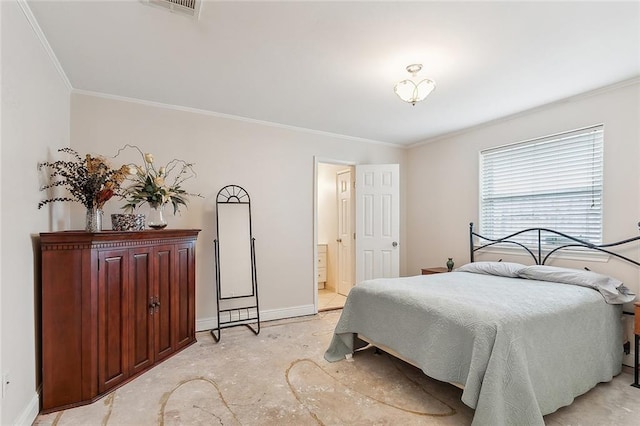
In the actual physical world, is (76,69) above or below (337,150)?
above

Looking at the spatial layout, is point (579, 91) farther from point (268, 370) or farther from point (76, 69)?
point (76, 69)

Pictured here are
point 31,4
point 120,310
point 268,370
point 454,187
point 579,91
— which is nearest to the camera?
point 31,4

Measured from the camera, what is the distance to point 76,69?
266 cm

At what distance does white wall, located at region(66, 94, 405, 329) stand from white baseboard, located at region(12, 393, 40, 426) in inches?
61.5

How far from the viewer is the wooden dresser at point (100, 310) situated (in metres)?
2.09

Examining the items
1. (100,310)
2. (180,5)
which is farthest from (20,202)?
(180,5)

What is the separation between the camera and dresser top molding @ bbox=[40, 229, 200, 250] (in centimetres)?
208

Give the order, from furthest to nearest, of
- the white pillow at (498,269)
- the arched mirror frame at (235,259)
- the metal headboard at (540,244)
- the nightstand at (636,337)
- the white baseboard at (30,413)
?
the arched mirror frame at (235,259) < the white pillow at (498,269) < the metal headboard at (540,244) < the nightstand at (636,337) < the white baseboard at (30,413)

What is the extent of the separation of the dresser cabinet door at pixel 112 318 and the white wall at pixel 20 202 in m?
0.35

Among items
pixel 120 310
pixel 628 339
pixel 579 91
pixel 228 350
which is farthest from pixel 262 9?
pixel 628 339

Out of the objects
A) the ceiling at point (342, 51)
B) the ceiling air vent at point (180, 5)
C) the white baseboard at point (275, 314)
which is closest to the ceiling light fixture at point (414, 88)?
the ceiling at point (342, 51)

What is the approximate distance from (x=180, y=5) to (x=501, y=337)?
A: 266cm

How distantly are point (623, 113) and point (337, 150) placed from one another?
9.93ft

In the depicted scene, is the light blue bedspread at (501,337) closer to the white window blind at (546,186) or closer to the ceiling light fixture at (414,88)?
the white window blind at (546,186)
